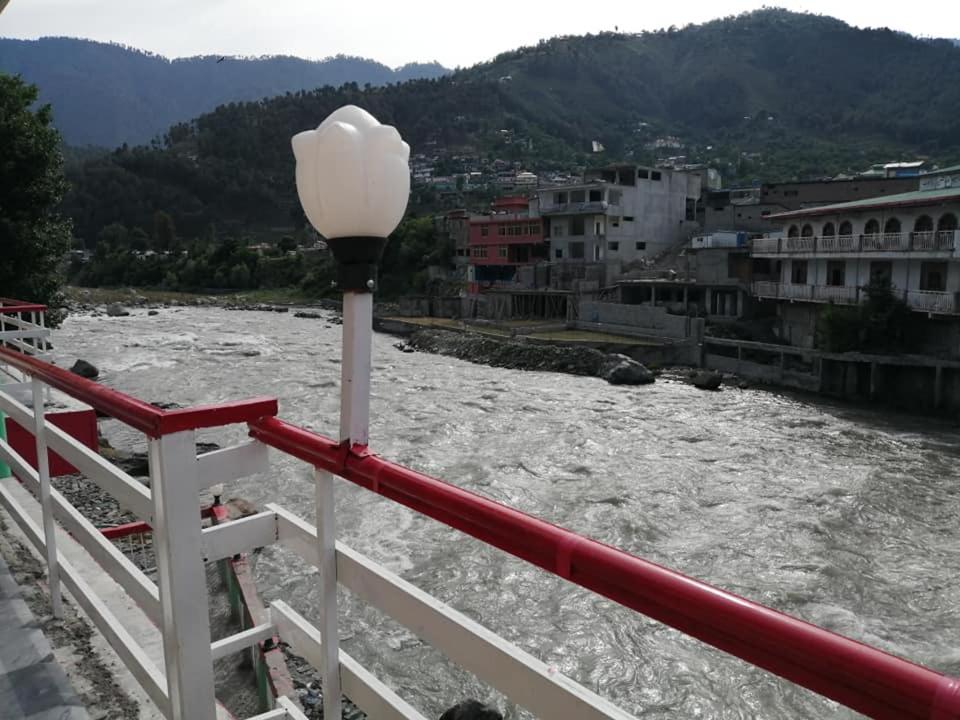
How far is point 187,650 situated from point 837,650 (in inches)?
65.0

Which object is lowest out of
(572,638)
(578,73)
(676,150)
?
(572,638)

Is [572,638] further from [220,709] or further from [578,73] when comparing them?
[578,73]

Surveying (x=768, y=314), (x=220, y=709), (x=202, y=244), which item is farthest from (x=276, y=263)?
(x=220, y=709)

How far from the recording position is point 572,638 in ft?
30.0

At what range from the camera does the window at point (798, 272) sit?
29.6 m

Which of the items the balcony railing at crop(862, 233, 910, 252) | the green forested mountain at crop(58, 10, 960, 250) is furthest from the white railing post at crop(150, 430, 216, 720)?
the green forested mountain at crop(58, 10, 960, 250)

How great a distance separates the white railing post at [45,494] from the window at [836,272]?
28.6 m

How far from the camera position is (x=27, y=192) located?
1770 centimetres

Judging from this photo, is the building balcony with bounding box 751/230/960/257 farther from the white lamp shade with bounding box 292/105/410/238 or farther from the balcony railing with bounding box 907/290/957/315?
the white lamp shade with bounding box 292/105/410/238

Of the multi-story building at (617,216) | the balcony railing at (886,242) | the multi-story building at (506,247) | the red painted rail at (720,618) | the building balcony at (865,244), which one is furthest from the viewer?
the multi-story building at (506,247)

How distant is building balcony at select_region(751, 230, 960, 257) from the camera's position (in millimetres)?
22484

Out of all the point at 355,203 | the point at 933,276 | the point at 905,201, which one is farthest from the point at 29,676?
the point at 905,201

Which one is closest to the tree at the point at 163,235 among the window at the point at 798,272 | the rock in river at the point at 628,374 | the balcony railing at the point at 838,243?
the rock in river at the point at 628,374

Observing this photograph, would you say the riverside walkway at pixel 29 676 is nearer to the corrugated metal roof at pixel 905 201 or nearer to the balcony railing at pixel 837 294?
the corrugated metal roof at pixel 905 201
